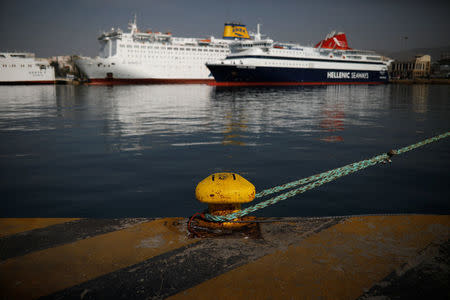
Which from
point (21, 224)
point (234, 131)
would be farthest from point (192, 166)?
point (234, 131)

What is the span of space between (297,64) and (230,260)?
5760 cm

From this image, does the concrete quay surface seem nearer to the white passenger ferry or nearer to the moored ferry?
the moored ferry

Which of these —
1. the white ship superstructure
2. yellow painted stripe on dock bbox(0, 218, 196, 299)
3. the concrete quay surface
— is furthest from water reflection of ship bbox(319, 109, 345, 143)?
the white ship superstructure

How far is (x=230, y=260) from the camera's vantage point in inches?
88.7

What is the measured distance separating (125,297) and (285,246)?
1.24 m

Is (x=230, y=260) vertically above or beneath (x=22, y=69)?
beneath

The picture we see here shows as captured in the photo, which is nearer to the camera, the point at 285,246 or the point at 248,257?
the point at 248,257

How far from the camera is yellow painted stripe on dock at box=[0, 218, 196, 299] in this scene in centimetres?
197

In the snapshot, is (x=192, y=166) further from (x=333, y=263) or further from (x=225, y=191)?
(x=333, y=263)

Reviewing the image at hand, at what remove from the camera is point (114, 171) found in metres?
6.05

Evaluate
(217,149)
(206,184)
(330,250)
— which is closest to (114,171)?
(217,149)

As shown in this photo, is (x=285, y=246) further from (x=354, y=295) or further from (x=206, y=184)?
(x=206, y=184)

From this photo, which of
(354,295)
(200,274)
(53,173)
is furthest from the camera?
(53,173)

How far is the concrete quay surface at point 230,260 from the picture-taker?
6.24 feet
